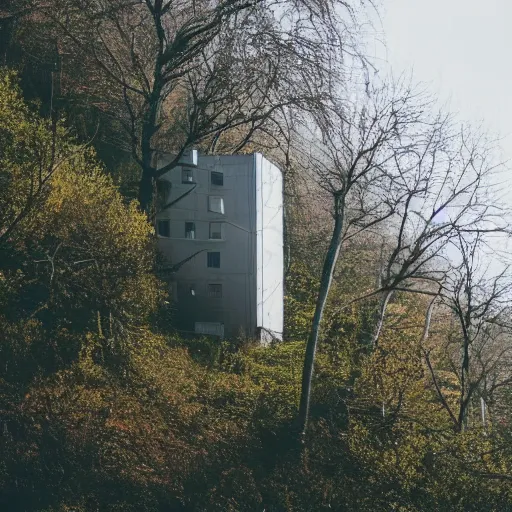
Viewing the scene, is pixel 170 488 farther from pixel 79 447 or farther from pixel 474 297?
pixel 474 297

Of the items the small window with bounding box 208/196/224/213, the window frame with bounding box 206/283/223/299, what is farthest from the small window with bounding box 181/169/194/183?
the window frame with bounding box 206/283/223/299

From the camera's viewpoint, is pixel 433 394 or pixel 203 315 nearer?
pixel 433 394

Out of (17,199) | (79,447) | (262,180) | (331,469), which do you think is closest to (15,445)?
(79,447)

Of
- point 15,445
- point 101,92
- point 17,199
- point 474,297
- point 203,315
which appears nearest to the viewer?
point 15,445

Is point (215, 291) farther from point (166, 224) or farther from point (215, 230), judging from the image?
point (166, 224)

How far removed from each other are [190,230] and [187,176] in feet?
3.79

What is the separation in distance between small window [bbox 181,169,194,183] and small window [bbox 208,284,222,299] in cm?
228

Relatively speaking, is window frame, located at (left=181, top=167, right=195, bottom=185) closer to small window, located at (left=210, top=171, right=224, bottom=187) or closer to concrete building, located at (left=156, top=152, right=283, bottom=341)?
concrete building, located at (left=156, top=152, right=283, bottom=341)

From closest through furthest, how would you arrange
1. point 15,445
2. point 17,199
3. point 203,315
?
point 15,445 → point 17,199 → point 203,315

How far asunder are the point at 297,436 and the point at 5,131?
7.09 metres

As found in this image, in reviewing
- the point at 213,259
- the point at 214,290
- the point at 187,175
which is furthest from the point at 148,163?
the point at 214,290

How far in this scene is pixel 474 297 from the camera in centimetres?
1413

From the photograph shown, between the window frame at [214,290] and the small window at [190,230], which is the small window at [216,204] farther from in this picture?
the window frame at [214,290]

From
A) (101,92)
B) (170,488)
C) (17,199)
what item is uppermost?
(101,92)
